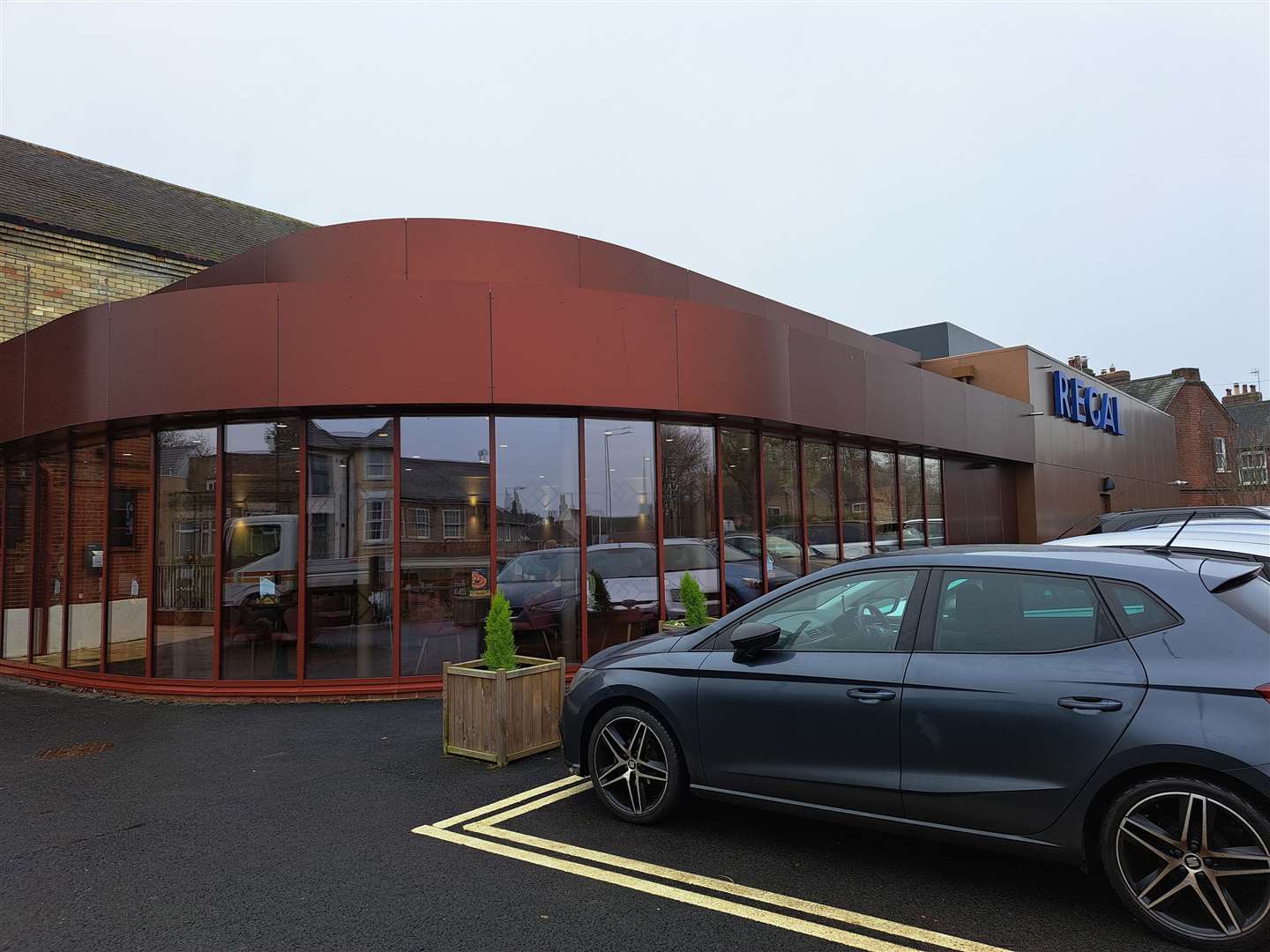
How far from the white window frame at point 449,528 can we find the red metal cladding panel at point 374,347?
125cm

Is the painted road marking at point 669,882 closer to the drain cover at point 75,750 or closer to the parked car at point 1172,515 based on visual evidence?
the drain cover at point 75,750

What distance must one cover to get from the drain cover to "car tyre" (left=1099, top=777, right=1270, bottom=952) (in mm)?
7623

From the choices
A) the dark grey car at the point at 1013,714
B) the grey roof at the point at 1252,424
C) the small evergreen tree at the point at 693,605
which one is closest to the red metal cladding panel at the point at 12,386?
the small evergreen tree at the point at 693,605

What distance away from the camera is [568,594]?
30.6 ft

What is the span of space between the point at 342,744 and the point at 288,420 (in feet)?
12.7

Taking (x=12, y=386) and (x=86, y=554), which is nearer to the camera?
(x=86, y=554)

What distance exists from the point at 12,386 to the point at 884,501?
13.4 meters

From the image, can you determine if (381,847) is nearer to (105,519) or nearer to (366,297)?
(366,297)

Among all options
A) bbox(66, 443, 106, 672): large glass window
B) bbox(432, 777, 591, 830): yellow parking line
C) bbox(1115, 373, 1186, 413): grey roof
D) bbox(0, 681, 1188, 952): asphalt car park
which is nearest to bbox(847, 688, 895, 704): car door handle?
bbox(0, 681, 1188, 952): asphalt car park

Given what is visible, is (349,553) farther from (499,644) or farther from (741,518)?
(741,518)

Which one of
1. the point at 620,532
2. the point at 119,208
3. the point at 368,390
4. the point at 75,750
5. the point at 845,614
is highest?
the point at 119,208

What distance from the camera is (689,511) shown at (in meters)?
10.3

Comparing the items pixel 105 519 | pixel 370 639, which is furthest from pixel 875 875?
pixel 105 519

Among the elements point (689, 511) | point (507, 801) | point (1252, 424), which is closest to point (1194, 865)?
point (507, 801)
